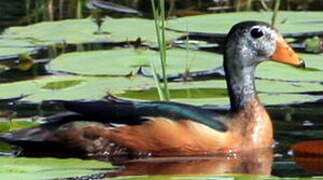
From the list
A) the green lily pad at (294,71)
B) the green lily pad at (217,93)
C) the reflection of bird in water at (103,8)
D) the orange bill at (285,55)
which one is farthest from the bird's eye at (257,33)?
the reflection of bird in water at (103,8)

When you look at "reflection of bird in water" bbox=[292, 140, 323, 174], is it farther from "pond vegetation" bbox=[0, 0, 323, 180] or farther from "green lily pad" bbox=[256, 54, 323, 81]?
"green lily pad" bbox=[256, 54, 323, 81]

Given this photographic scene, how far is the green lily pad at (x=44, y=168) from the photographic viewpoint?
673cm

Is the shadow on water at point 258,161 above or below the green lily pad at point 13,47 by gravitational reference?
below

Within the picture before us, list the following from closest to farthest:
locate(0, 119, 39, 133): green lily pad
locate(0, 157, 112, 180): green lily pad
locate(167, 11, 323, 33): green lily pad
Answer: locate(0, 157, 112, 180): green lily pad → locate(0, 119, 39, 133): green lily pad → locate(167, 11, 323, 33): green lily pad

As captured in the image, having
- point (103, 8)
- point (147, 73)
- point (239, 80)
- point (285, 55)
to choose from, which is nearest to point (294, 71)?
point (147, 73)

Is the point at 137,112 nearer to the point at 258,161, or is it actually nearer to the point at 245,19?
the point at 258,161

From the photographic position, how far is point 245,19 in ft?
39.8

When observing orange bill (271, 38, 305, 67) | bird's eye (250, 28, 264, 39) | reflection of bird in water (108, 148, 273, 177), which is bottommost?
reflection of bird in water (108, 148, 273, 177)

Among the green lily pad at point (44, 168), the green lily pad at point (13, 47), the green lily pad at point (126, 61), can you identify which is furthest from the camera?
the green lily pad at point (13, 47)

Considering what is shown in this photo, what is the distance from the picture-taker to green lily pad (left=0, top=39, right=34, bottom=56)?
11016 millimetres

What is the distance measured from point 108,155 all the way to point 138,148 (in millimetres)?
191

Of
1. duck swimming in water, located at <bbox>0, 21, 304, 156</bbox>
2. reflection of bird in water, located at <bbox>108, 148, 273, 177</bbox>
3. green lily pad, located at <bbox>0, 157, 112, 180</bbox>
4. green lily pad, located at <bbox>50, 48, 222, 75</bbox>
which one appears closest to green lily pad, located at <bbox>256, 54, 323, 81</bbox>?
green lily pad, located at <bbox>50, 48, 222, 75</bbox>

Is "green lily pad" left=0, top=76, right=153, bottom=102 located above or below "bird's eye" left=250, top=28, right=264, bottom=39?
below

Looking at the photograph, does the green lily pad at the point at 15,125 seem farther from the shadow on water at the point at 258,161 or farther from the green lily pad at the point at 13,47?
the green lily pad at the point at 13,47
